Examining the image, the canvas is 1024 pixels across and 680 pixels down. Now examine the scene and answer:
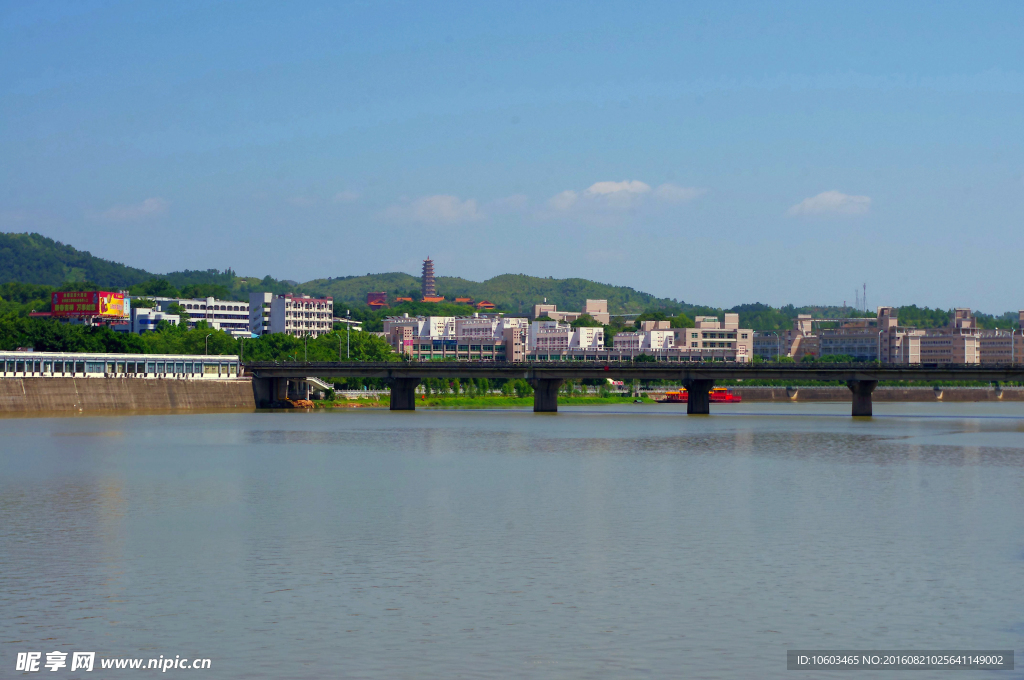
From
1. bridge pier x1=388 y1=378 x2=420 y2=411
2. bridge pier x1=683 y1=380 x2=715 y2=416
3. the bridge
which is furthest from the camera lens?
bridge pier x1=388 y1=378 x2=420 y2=411

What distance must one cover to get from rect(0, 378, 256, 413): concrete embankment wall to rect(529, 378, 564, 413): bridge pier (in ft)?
129

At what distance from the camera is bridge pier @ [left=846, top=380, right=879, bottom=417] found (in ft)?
474

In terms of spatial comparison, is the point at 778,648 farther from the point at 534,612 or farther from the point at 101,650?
the point at 101,650

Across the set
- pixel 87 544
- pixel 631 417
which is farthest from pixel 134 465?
pixel 631 417

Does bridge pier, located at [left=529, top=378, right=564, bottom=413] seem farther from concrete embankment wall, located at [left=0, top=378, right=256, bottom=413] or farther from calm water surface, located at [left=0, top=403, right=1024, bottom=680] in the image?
calm water surface, located at [left=0, top=403, right=1024, bottom=680]

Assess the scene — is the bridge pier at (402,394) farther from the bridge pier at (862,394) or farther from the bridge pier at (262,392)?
the bridge pier at (862,394)

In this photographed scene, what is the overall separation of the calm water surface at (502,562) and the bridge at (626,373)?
6823cm

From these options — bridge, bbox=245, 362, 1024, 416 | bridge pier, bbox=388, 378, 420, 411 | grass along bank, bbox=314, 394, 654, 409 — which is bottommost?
grass along bank, bbox=314, 394, 654, 409

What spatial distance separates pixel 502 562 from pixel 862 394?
121646mm

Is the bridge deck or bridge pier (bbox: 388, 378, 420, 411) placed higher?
the bridge deck

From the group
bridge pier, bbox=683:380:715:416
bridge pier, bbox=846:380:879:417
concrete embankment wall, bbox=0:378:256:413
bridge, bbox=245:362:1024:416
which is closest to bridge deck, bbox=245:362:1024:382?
bridge, bbox=245:362:1024:416

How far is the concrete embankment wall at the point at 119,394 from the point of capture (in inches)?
5032

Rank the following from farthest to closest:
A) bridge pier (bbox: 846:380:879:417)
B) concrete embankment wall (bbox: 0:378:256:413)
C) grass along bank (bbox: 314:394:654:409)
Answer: grass along bank (bbox: 314:394:654:409) → bridge pier (bbox: 846:380:879:417) → concrete embankment wall (bbox: 0:378:256:413)

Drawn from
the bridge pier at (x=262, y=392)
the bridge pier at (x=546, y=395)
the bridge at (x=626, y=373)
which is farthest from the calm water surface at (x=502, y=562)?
the bridge pier at (x=262, y=392)
